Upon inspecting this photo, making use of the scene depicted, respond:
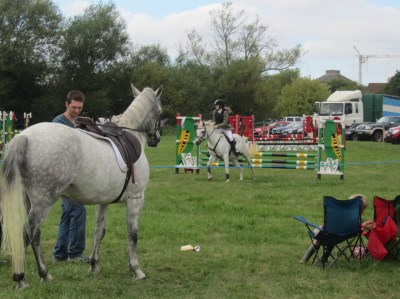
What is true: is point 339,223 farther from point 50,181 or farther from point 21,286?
point 21,286

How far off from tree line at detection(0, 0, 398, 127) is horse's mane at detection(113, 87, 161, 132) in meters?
44.0

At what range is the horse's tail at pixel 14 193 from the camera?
5.22 meters

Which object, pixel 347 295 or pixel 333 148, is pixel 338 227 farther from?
pixel 333 148

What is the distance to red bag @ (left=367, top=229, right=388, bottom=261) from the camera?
267 inches

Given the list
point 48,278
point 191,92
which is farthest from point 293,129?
point 48,278

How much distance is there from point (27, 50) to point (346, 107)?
2817cm

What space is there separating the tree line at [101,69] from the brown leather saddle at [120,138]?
44.5 m

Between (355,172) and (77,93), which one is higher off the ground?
(77,93)

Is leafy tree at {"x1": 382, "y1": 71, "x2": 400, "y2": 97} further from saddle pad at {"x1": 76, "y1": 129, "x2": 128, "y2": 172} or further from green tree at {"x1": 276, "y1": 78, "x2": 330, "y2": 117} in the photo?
saddle pad at {"x1": 76, "y1": 129, "x2": 128, "y2": 172}

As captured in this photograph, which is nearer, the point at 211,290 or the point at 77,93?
the point at 211,290

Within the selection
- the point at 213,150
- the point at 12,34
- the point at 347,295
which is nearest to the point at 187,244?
the point at 347,295

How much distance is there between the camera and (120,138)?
6305 mm

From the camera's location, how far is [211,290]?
5.83 meters

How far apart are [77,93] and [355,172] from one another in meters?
14.1
